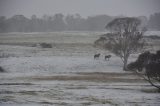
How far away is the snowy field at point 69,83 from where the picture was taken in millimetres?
25734

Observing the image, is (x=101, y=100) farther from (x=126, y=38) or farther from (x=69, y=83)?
(x=126, y=38)

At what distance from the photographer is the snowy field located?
25734mm

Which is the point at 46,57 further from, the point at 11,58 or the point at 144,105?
the point at 144,105

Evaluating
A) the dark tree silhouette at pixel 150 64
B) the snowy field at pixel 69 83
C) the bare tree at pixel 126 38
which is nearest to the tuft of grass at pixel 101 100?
the snowy field at pixel 69 83

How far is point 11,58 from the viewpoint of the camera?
54.5 meters

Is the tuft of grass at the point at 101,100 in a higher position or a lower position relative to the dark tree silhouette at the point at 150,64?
lower

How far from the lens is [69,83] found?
35.8 meters

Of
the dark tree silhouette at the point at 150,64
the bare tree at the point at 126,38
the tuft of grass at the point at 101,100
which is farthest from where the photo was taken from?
the bare tree at the point at 126,38

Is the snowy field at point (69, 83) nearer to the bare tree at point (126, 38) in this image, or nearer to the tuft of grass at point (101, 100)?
the tuft of grass at point (101, 100)

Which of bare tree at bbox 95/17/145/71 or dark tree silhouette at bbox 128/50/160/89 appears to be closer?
dark tree silhouette at bbox 128/50/160/89

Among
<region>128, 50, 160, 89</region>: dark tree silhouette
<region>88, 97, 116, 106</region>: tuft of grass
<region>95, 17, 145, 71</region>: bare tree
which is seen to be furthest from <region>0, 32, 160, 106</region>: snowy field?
<region>95, 17, 145, 71</region>: bare tree

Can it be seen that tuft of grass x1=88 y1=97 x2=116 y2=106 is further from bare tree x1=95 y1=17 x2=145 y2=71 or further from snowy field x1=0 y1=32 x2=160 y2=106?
bare tree x1=95 y1=17 x2=145 y2=71

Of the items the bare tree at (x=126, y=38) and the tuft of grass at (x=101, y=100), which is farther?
the bare tree at (x=126, y=38)

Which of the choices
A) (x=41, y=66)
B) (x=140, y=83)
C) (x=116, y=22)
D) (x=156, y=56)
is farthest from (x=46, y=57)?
(x=156, y=56)
